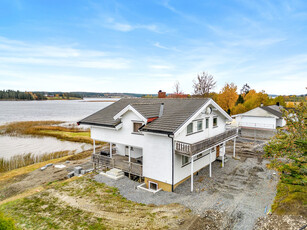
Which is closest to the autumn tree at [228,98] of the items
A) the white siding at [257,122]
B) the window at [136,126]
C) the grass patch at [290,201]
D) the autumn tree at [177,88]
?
the autumn tree at [177,88]

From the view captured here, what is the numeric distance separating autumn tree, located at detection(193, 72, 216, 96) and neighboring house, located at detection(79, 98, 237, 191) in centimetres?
3083

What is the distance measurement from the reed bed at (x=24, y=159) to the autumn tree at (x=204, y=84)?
3578cm

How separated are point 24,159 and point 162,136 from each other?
23.0 m

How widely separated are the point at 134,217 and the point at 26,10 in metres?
31.7

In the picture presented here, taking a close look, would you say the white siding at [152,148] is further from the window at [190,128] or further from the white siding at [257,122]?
the white siding at [257,122]

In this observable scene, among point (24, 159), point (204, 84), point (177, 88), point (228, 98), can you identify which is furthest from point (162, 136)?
point (228, 98)

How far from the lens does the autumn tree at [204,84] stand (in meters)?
48.6

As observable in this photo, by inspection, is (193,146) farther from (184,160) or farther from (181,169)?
(181,169)

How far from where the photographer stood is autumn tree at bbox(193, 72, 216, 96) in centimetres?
4856

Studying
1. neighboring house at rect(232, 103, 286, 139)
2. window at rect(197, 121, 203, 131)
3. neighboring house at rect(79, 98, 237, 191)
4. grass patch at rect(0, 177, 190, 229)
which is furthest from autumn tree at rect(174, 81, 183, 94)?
grass patch at rect(0, 177, 190, 229)

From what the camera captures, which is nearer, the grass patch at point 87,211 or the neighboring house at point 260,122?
the grass patch at point 87,211

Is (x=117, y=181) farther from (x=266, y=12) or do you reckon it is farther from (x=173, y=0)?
(x=266, y=12)

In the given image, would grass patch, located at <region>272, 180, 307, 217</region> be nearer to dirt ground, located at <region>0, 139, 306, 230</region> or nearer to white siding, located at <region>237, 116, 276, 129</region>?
dirt ground, located at <region>0, 139, 306, 230</region>

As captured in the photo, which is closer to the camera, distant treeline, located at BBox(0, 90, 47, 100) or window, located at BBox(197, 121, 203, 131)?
window, located at BBox(197, 121, 203, 131)
